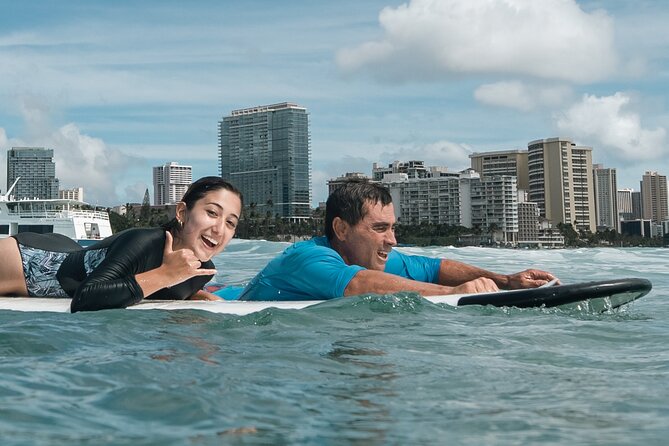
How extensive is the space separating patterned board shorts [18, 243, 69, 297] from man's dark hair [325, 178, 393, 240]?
187 cm

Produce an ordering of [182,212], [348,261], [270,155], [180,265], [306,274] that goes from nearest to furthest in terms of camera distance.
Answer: [180,265] → [182,212] → [306,274] → [348,261] → [270,155]

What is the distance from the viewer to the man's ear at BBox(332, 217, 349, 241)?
5.56 metres

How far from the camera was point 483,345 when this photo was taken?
165 inches

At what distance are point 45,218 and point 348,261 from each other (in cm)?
4383

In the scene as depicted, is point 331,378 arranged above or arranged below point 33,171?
below

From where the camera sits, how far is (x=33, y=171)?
563 ft

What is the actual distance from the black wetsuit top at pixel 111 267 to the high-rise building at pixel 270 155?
15775cm

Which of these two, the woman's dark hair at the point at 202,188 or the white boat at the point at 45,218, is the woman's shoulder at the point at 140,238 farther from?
the white boat at the point at 45,218

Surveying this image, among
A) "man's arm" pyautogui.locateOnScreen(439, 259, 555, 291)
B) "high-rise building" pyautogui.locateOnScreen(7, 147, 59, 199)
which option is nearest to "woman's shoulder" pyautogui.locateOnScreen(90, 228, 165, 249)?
"man's arm" pyautogui.locateOnScreen(439, 259, 555, 291)

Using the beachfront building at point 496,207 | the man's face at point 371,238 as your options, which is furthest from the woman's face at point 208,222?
the beachfront building at point 496,207

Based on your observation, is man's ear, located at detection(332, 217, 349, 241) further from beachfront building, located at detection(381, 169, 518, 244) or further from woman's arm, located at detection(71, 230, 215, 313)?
beachfront building, located at detection(381, 169, 518, 244)

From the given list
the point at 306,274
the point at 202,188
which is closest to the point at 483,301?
the point at 306,274

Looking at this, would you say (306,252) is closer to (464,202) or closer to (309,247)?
(309,247)

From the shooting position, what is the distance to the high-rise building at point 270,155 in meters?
168
